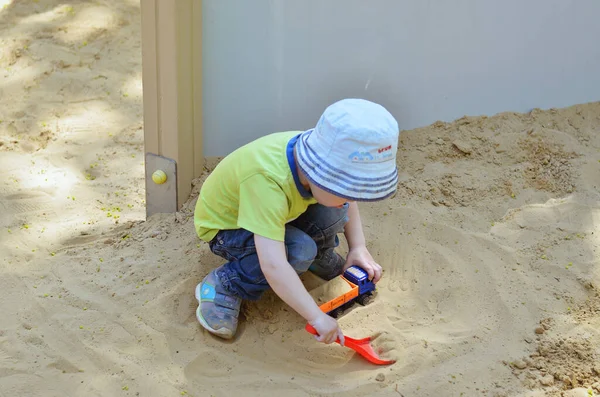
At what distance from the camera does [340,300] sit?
191 centimetres

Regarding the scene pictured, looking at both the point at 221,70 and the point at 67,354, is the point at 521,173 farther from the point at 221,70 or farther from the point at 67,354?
the point at 67,354

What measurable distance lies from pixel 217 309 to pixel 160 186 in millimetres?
656

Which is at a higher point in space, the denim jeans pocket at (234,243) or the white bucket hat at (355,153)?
the white bucket hat at (355,153)

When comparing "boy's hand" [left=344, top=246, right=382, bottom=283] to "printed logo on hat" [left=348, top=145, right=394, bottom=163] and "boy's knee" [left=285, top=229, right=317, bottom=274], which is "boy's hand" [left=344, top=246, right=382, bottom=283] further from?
"printed logo on hat" [left=348, top=145, right=394, bottom=163]

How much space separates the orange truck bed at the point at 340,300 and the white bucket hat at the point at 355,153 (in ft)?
1.38

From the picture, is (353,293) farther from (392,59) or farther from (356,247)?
(392,59)

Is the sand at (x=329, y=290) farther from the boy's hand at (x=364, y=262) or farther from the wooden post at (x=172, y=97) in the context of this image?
the wooden post at (x=172, y=97)

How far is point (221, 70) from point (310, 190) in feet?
2.61

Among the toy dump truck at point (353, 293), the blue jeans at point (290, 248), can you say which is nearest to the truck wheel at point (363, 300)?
the toy dump truck at point (353, 293)

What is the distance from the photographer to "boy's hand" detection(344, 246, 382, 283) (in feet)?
6.61

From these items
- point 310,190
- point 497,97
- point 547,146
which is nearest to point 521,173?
point 547,146

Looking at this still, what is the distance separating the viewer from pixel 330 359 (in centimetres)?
182

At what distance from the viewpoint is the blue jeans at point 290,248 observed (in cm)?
186

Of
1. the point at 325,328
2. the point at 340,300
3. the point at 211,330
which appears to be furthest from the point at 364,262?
the point at 211,330
